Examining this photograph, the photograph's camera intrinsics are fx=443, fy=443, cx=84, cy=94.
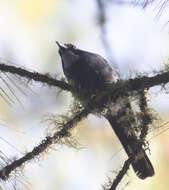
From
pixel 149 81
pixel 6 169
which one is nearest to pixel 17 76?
pixel 6 169

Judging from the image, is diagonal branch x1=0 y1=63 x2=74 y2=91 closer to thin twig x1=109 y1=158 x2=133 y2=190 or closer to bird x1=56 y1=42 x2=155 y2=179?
thin twig x1=109 y1=158 x2=133 y2=190

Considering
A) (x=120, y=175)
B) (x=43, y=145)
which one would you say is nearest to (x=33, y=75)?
(x=43, y=145)

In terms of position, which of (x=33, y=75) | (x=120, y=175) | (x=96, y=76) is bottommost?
(x=120, y=175)

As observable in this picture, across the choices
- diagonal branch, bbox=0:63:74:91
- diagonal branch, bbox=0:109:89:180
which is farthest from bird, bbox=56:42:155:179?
diagonal branch, bbox=0:63:74:91

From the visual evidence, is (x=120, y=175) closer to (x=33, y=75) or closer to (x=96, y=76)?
(x=33, y=75)

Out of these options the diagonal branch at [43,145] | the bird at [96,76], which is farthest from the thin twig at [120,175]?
the bird at [96,76]

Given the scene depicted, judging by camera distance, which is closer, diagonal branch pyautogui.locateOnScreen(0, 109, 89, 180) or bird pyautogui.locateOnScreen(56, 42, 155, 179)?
diagonal branch pyautogui.locateOnScreen(0, 109, 89, 180)

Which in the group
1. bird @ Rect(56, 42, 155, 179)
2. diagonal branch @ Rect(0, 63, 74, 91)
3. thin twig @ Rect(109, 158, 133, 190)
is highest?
bird @ Rect(56, 42, 155, 179)

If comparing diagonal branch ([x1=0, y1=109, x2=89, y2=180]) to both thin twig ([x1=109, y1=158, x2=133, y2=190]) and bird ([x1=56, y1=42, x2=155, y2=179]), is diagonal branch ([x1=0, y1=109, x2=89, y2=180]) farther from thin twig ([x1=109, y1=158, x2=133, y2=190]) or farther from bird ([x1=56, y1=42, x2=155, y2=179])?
bird ([x1=56, y1=42, x2=155, y2=179])

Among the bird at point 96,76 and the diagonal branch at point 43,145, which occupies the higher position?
the bird at point 96,76

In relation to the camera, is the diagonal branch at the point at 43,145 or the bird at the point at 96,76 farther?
the bird at the point at 96,76

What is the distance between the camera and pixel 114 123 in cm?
245

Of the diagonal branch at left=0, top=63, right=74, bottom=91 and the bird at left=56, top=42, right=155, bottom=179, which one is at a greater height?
the bird at left=56, top=42, right=155, bottom=179

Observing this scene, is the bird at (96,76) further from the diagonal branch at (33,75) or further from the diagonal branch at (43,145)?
the diagonal branch at (33,75)
